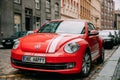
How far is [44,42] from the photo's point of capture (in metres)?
6.88

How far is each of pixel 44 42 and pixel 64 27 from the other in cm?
146

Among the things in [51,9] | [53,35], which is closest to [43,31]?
[53,35]

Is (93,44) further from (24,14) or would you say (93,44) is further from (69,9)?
(69,9)

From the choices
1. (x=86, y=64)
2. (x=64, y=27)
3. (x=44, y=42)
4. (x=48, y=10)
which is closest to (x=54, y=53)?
(x=44, y=42)

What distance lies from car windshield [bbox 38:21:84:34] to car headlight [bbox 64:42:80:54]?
1050 mm

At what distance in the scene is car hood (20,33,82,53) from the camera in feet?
22.1

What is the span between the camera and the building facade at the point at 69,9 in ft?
145

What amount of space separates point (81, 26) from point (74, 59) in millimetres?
1717

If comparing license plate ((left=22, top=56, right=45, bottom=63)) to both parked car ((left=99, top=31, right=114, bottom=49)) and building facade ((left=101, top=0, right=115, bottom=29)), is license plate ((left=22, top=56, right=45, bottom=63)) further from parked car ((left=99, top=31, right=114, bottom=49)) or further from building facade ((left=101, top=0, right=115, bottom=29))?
building facade ((left=101, top=0, right=115, bottom=29))

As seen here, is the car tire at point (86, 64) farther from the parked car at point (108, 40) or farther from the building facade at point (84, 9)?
the building facade at point (84, 9)

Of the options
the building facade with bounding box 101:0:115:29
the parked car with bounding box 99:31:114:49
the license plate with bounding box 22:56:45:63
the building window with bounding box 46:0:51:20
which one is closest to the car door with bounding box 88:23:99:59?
the license plate with bounding box 22:56:45:63

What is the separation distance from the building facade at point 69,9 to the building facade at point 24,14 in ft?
11.1

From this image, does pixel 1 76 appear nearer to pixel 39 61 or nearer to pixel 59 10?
pixel 39 61

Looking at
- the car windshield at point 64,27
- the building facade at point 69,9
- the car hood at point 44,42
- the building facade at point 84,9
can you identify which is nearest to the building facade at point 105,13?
the building facade at point 84,9
